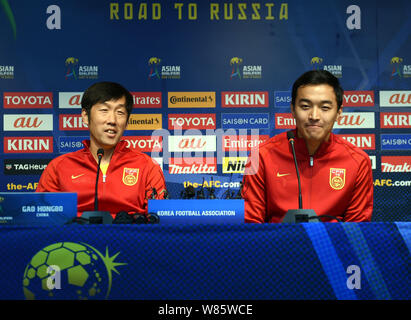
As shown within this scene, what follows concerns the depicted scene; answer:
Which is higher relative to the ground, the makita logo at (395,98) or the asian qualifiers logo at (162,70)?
the asian qualifiers logo at (162,70)

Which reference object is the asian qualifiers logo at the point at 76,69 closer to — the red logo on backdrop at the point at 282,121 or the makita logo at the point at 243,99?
the makita logo at the point at 243,99

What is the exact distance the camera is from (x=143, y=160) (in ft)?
7.64

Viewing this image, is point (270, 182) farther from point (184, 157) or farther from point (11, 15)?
point (11, 15)

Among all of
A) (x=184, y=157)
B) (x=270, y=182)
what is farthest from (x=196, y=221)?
(x=184, y=157)

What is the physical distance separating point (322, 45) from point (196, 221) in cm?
310

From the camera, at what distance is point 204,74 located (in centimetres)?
382

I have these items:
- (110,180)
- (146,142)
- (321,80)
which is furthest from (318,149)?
(146,142)

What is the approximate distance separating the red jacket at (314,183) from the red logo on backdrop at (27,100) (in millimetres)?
2468

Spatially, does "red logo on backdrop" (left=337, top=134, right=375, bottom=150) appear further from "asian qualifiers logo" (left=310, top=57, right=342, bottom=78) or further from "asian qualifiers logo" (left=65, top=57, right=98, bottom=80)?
"asian qualifiers logo" (left=65, top=57, right=98, bottom=80)

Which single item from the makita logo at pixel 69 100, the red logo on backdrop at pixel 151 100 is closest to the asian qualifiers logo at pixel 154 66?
the red logo on backdrop at pixel 151 100

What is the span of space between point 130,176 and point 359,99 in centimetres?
247

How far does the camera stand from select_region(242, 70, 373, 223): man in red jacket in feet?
6.13

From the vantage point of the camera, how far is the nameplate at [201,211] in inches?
47.4

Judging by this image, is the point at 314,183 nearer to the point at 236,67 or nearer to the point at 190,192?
the point at 190,192
